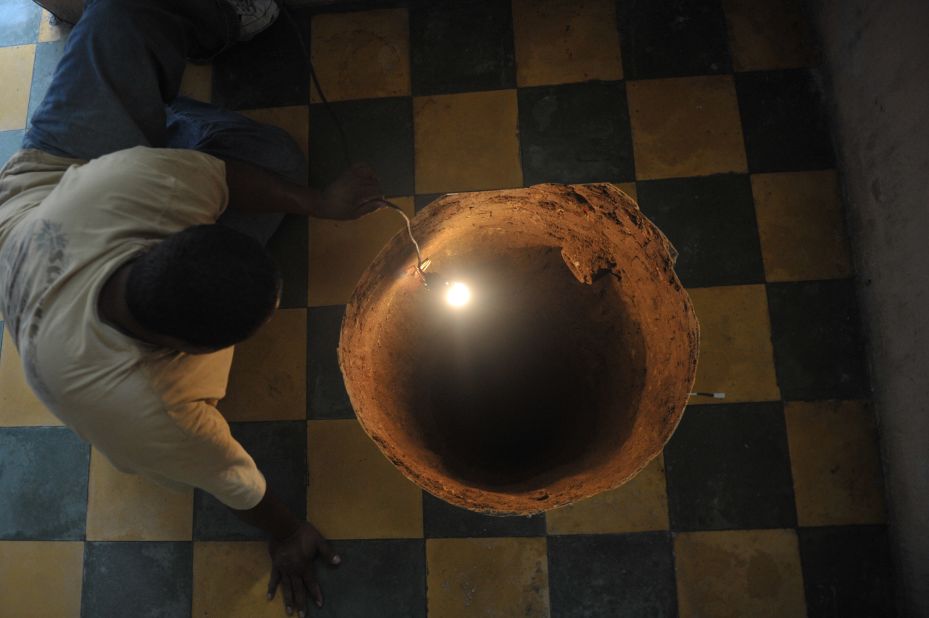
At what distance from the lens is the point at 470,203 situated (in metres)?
1.28

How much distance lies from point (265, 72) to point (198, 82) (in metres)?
0.21

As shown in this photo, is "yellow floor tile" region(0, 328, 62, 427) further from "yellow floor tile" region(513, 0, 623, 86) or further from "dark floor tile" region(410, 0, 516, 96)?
"yellow floor tile" region(513, 0, 623, 86)

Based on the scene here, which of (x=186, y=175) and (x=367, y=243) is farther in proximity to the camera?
(x=367, y=243)

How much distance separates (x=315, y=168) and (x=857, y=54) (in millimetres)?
1507

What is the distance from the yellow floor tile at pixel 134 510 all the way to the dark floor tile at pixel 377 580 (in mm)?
428

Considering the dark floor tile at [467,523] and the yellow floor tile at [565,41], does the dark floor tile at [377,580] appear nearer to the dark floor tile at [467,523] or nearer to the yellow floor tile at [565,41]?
the dark floor tile at [467,523]

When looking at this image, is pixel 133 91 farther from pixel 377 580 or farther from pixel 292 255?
pixel 377 580

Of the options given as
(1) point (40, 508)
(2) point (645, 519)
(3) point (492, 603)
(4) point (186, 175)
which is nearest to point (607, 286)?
(2) point (645, 519)

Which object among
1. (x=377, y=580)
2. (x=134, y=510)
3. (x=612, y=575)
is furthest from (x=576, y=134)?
(x=134, y=510)

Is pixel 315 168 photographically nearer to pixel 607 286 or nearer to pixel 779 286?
pixel 607 286

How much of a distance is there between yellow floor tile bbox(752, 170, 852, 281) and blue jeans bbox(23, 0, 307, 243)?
1.39 metres

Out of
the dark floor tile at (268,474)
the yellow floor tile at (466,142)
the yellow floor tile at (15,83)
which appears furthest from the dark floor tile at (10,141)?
the yellow floor tile at (466,142)

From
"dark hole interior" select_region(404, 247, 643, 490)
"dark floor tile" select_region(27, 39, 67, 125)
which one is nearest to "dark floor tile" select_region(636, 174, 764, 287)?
"dark hole interior" select_region(404, 247, 643, 490)

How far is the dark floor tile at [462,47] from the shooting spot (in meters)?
1.76
